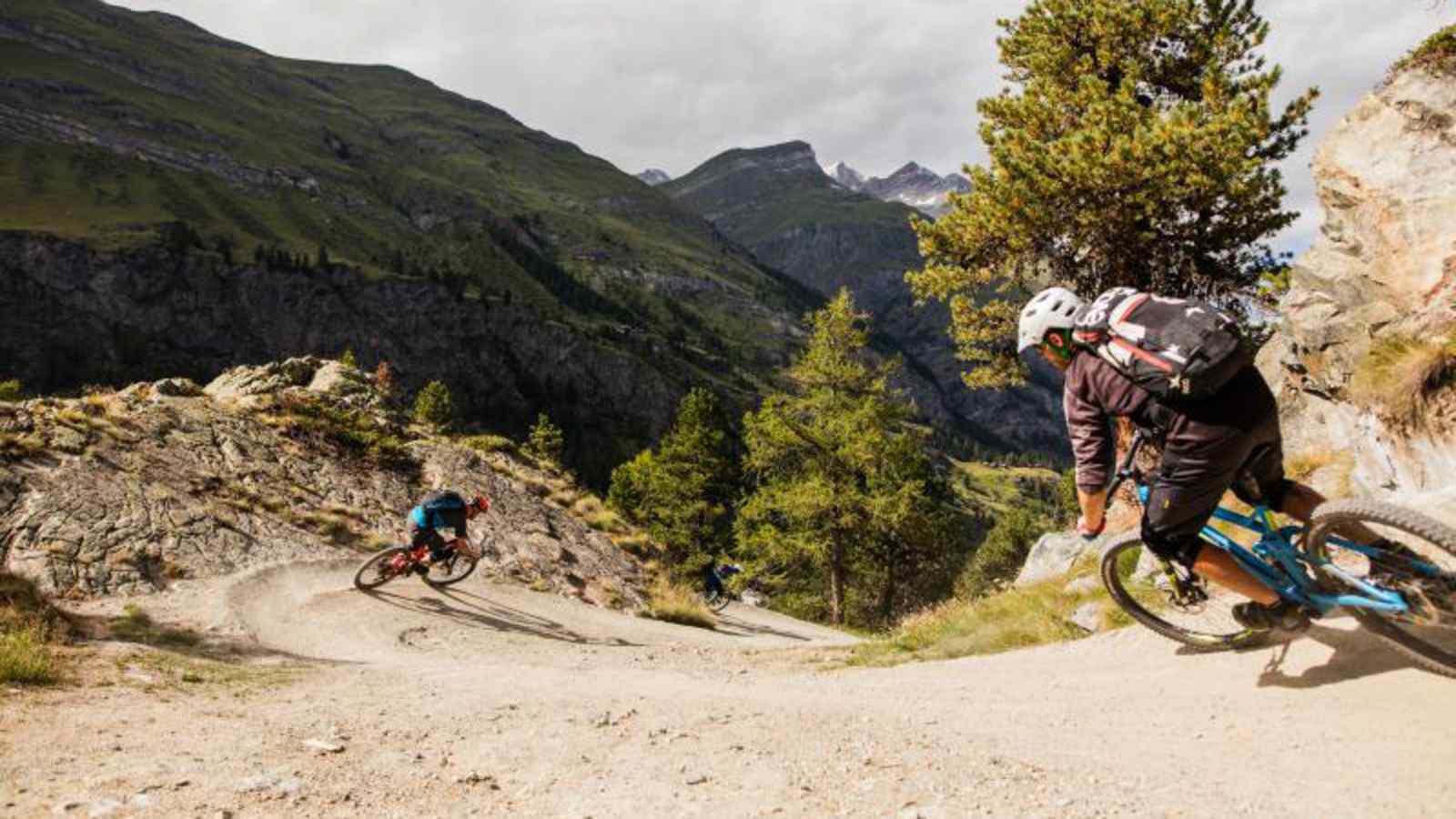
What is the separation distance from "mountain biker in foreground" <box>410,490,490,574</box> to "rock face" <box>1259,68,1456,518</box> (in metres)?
13.7

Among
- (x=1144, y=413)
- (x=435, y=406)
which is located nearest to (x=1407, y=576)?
(x=1144, y=413)

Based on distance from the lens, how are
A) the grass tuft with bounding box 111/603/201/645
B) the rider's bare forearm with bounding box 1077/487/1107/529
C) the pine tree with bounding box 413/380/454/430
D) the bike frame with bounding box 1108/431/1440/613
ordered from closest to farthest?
the bike frame with bounding box 1108/431/1440/613 → the rider's bare forearm with bounding box 1077/487/1107/529 → the grass tuft with bounding box 111/603/201/645 → the pine tree with bounding box 413/380/454/430

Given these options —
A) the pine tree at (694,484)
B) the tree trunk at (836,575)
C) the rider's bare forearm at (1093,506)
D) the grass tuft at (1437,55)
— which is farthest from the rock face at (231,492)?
the pine tree at (694,484)

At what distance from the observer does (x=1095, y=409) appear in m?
5.69

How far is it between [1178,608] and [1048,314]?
3824 millimetres

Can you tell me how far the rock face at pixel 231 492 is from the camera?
1267cm

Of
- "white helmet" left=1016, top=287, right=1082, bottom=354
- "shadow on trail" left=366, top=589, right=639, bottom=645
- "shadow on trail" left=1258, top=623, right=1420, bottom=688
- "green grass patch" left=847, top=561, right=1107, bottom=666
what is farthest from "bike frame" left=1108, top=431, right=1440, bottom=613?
"shadow on trail" left=366, top=589, right=639, bottom=645

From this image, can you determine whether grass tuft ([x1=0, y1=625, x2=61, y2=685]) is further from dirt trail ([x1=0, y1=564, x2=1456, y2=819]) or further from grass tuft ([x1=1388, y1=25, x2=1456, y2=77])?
grass tuft ([x1=1388, y1=25, x2=1456, y2=77])

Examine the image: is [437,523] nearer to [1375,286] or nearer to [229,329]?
[1375,286]

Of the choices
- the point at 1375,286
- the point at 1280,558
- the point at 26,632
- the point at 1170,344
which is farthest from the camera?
the point at 1375,286

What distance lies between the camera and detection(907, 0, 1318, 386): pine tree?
15742mm

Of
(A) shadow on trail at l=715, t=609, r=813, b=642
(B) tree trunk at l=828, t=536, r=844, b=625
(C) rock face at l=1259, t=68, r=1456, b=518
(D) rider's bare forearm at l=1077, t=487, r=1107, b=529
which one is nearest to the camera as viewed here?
(D) rider's bare forearm at l=1077, t=487, r=1107, b=529

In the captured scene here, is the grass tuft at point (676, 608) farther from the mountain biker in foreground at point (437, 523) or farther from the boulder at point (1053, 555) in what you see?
the boulder at point (1053, 555)

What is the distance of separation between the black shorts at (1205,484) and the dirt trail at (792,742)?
1260 mm
